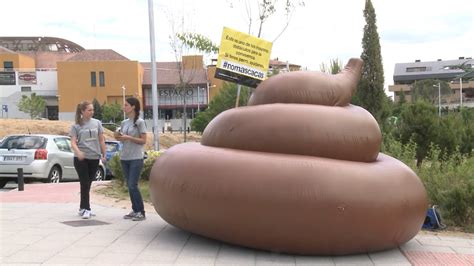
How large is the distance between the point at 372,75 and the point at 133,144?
10.5 meters

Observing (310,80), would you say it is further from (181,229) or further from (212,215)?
(181,229)

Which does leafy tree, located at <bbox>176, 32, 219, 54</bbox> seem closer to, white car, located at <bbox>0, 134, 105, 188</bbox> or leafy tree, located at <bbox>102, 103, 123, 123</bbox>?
white car, located at <bbox>0, 134, 105, 188</bbox>

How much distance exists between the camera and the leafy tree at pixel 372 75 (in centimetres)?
1605

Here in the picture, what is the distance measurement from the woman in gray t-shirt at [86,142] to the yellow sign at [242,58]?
2650mm

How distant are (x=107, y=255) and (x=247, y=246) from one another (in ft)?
5.02

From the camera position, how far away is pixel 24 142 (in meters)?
14.1

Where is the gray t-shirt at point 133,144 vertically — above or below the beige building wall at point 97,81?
below

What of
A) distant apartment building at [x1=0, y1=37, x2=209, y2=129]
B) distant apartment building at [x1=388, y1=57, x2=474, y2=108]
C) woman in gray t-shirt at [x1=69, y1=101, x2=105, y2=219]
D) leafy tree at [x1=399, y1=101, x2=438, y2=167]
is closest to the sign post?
woman in gray t-shirt at [x1=69, y1=101, x2=105, y2=219]

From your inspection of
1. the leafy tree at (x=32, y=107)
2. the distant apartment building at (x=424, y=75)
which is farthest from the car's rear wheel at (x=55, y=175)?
the distant apartment building at (x=424, y=75)

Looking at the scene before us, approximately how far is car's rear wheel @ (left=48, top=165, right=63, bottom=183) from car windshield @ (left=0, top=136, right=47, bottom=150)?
0.72 m

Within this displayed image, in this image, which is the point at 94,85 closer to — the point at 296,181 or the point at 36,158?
the point at 36,158

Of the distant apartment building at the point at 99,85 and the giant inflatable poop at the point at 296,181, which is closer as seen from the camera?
the giant inflatable poop at the point at 296,181

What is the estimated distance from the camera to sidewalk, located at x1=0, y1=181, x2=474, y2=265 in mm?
5633

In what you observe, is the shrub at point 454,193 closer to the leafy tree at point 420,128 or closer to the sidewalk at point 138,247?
the sidewalk at point 138,247
